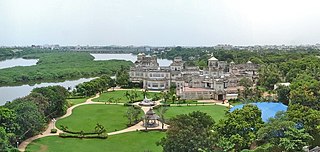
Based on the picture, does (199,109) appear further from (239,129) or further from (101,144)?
(239,129)

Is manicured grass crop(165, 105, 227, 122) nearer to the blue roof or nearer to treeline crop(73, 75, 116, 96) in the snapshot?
the blue roof

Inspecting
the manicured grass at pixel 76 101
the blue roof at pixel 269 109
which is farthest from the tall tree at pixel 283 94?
the manicured grass at pixel 76 101

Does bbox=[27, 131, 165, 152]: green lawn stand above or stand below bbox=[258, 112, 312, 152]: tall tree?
below

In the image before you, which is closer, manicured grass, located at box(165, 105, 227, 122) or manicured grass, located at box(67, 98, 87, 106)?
manicured grass, located at box(165, 105, 227, 122)

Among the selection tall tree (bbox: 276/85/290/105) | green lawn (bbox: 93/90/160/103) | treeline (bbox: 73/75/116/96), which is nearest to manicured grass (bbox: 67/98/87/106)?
green lawn (bbox: 93/90/160/103)

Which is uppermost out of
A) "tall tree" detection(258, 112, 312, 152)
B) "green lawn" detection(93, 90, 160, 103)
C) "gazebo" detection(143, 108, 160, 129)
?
"tall tree" detection(258, 112, 312, 152)

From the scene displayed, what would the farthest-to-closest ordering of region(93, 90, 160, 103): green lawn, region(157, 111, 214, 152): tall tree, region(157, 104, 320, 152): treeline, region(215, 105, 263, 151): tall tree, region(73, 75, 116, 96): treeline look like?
region(73, 75, 116, 96): treeline < region(93, 90, 160, 103): green lawn < region(215, 105, 263, 151): tall tree < region(157, 104, 320, 152): treeline < region(157, 111, 214, 152): tall tree

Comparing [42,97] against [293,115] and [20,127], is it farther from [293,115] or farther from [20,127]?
[293,115]

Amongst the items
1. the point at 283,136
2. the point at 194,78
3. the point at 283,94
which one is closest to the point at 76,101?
the point at 194,78
